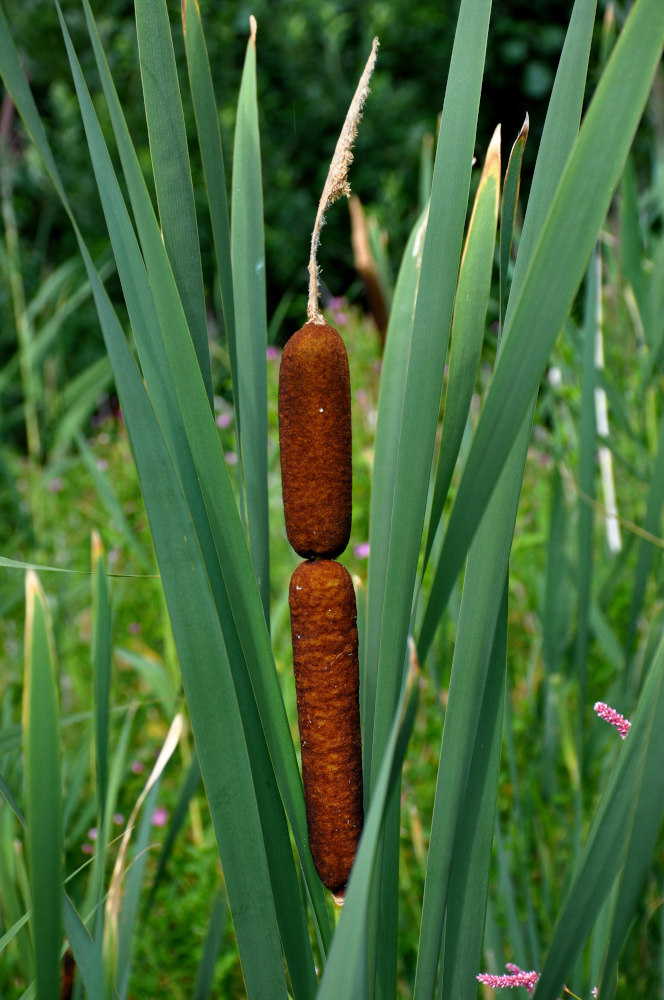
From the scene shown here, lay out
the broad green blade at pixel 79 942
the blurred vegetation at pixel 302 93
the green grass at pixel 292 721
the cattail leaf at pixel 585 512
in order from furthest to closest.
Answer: the blurred vegetation at pixel 302 93 → the green grass at pixel 292 721 → the cattail leaf at pixel 585 512 → the broad green blade at pixel 79 942

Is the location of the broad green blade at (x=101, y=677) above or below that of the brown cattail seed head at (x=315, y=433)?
below

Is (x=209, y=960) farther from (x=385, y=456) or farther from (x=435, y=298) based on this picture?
(x=435, y=298)

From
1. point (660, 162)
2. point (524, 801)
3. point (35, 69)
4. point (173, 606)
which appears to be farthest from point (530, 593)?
point (35, 69)

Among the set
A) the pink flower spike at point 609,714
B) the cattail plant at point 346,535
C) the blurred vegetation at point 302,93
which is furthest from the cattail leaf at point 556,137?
the blurred vegetation at point 302,93

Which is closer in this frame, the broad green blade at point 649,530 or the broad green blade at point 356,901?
the broad green blade at point 356,901

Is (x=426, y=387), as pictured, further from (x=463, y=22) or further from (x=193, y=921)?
(x=193, y=921)

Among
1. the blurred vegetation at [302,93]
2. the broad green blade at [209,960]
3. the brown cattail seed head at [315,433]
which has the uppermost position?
the blurred vegetation at [302,93]

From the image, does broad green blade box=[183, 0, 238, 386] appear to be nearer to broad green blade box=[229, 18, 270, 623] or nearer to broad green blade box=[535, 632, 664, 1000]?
broad green blade box=[229, 18, 270, 623]

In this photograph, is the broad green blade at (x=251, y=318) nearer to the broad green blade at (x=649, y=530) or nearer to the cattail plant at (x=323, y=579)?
the cattail plant at (x=323, y=579)

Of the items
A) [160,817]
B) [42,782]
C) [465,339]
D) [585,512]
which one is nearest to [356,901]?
[42,782]
